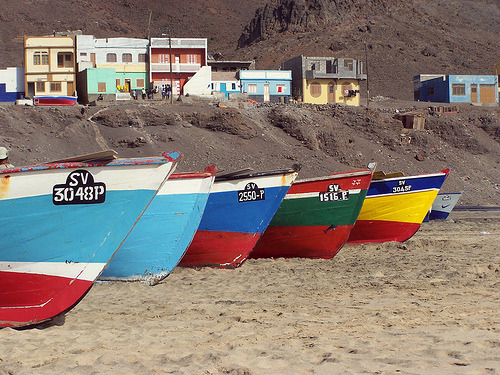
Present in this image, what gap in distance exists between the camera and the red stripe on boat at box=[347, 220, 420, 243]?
46.9ft

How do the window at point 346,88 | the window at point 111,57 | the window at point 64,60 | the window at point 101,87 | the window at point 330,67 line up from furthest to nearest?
the window at point 330,67 < the window at point 346,88 < the window at point 111,57 < the window at point 64,60 < the window at point 101,87

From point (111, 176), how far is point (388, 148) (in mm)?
30385

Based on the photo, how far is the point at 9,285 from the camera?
636 cm

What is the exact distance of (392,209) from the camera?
1425 cm

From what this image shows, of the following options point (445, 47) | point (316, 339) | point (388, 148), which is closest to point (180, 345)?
point (316, 339)

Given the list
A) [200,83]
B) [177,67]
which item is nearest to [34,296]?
[200,83]

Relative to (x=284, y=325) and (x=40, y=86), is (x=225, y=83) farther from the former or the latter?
(x=284, y=325)

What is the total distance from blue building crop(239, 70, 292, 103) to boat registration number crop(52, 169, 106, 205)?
4220cm

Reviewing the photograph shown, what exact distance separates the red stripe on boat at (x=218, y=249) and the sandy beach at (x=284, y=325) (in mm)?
258

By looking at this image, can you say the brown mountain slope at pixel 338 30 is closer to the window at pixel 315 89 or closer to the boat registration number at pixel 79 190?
the window at pixel 315 89

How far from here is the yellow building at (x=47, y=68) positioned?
4309 cm

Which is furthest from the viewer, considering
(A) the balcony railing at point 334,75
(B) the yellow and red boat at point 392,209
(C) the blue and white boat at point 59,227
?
(A) the balcony railing at point 334,75

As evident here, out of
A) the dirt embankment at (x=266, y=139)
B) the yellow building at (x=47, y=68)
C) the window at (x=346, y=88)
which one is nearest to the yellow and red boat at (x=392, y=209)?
the dirt embankment at (x=266, y=139)

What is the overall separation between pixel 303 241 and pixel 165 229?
3.93 meters
